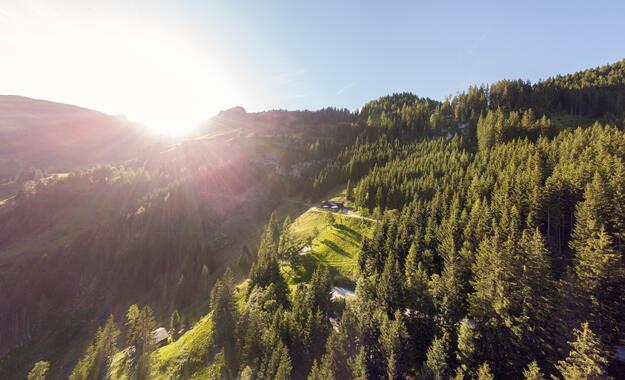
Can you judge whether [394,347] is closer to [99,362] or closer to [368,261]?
[368,261]

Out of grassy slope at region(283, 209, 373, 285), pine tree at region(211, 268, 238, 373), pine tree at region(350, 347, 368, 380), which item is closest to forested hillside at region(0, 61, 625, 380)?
pine tree at region(350, 347, 368, 380)

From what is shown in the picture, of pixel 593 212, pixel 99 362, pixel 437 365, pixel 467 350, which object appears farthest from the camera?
pixel 99 362

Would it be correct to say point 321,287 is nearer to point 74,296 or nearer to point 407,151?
point 407,151

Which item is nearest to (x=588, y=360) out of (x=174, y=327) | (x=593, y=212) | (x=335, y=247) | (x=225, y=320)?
(x=593, y=212)

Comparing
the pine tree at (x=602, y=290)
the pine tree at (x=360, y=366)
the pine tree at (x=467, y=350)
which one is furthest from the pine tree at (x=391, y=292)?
the pine tree at (x=602, y=290)

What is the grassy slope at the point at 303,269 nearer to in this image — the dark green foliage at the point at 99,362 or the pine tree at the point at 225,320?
the dark green foliage at the point at 99,362

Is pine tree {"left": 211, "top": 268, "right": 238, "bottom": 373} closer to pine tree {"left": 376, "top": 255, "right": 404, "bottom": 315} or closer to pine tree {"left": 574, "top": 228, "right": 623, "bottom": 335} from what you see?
pine tree {"left": 376, "top": 255, "right": 404, "bottom": 315}

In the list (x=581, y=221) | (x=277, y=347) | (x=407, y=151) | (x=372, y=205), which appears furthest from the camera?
(x=407, y=151)

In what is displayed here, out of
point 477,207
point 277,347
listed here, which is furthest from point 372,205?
point 277,347

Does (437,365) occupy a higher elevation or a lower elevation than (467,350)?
lower
